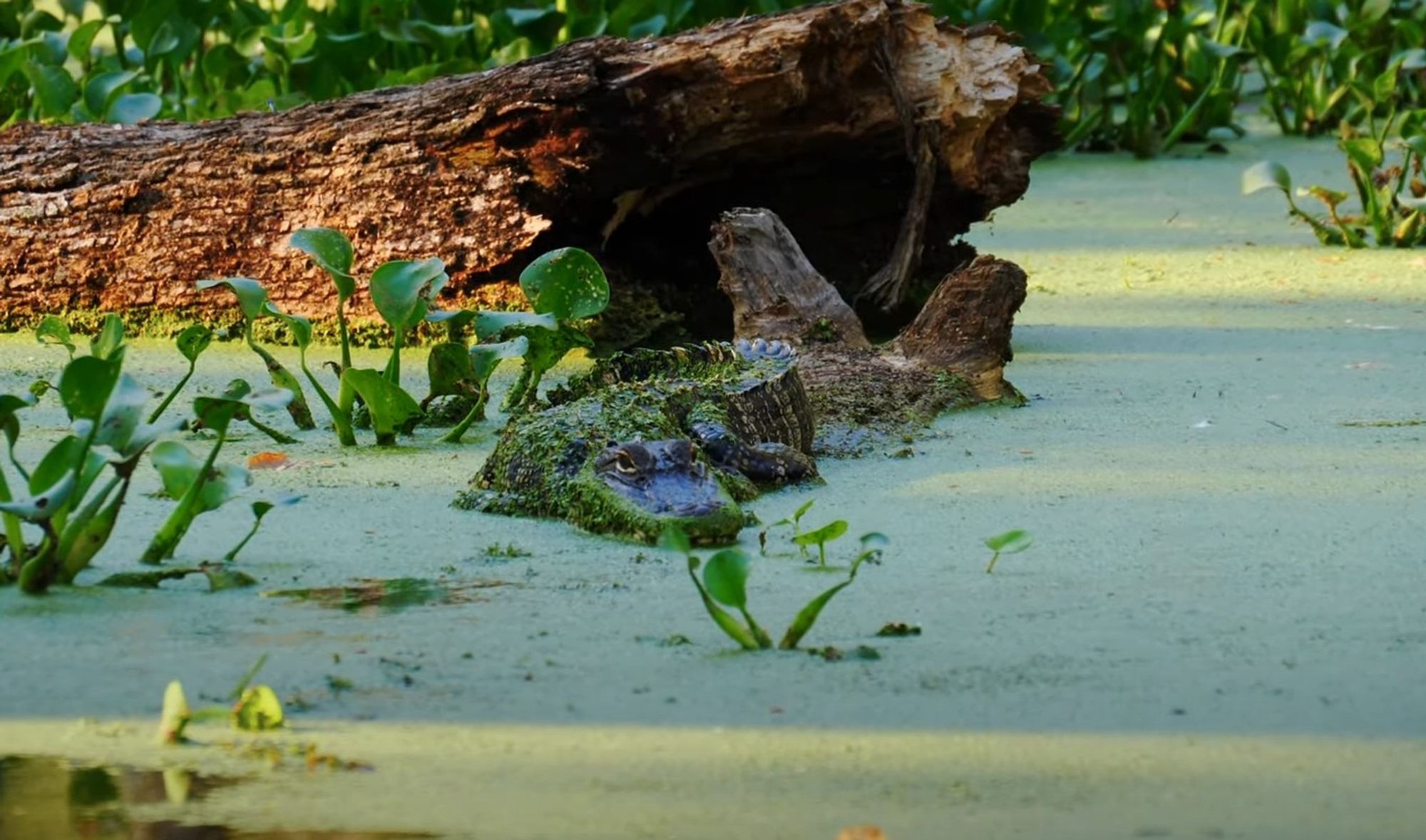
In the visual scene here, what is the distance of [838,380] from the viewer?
4.28 m

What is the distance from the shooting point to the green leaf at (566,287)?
12.8ft

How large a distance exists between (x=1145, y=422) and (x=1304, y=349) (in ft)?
3.24

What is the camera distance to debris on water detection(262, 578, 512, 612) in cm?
265

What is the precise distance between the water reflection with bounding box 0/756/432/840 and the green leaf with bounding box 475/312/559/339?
1.68 metres

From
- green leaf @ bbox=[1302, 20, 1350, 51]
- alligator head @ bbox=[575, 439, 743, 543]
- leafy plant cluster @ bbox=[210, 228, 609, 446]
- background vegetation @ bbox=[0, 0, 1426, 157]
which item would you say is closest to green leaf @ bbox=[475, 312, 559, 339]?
leafy plant cluster @ bbox=[210, 228, 609, 446]

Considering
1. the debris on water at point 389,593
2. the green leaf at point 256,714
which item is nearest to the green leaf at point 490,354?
the debris on water at point 389,593

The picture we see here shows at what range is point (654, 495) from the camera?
311cm

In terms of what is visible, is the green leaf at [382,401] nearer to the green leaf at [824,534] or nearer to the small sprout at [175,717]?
the green leaf at [824,534]

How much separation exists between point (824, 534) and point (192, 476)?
2.78 feet

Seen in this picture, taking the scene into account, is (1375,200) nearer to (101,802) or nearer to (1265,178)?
(1265,178)

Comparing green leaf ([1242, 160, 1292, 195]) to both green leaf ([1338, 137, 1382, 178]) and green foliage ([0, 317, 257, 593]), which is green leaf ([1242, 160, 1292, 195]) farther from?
green foliage ([0, 317, 257, 593])

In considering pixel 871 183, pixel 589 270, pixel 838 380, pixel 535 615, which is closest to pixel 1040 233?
pixel 871 183

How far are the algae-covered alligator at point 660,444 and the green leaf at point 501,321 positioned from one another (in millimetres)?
160

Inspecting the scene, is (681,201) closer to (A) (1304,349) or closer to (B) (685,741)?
(A) (1304,349)
